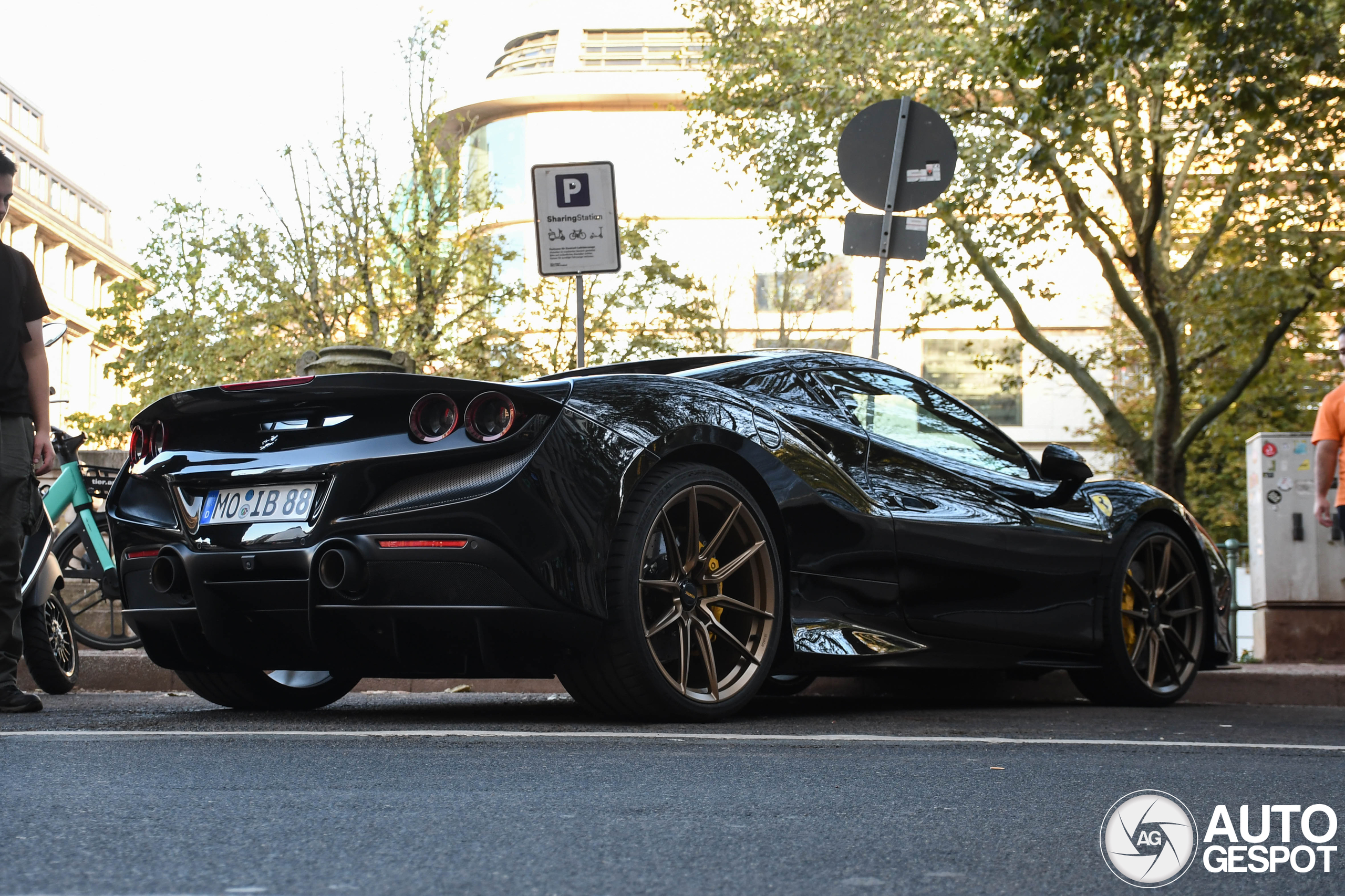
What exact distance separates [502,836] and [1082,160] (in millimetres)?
15946

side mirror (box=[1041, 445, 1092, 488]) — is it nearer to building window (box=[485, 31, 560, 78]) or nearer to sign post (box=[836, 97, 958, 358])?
sign post (box=[836, 97, 958, 358])

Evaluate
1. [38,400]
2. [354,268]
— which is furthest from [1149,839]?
[354,268]

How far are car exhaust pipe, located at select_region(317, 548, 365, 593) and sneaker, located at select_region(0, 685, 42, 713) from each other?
153 cm

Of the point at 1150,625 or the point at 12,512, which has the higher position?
the point at 12,512

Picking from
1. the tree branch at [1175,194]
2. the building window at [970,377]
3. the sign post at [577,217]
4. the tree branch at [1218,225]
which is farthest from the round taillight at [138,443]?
the building window at [970,377]

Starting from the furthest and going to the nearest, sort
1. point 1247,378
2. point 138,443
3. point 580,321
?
point 1247,378
point 580,321
point 138,443

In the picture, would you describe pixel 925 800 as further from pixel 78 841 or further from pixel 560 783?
pixel 78 841

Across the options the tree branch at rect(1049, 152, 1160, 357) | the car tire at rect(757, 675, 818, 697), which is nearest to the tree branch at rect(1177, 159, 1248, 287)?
the tree branch at rect(1049, 152, 1160, 357)

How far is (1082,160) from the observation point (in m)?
17.4

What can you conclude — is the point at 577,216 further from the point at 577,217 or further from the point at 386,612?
the point at 386,612

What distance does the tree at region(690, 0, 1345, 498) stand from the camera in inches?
538

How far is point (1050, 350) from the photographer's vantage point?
2020cm

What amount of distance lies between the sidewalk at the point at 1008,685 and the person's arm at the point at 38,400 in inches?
86.1

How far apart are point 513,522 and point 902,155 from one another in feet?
15.1
